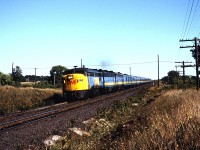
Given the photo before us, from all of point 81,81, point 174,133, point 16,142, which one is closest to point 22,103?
point 81,81

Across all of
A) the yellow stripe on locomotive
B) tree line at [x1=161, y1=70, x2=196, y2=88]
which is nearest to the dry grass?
the yellow stripe on locomotive

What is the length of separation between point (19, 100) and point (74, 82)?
5.29 metres

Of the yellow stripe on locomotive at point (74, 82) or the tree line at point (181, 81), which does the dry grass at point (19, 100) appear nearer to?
the yellow stripe on locomotive at point (74, 82)

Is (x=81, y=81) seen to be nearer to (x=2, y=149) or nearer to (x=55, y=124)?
(x=55, y=124)

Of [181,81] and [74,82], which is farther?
[181,81]

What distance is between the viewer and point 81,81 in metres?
27.9

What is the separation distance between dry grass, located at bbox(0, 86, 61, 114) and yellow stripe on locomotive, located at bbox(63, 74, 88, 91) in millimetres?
2634

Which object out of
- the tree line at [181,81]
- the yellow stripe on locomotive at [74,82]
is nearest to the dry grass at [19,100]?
the yellow stripe on locomotive at [74,82]

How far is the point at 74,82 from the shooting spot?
27.5 metres

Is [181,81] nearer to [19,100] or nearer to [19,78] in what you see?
[19,100]

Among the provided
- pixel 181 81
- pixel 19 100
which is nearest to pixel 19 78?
pixel 181 81

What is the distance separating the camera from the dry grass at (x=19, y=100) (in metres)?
23.7

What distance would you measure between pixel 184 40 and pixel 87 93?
15844 mm

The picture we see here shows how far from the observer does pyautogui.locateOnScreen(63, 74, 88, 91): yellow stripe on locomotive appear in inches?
1080
